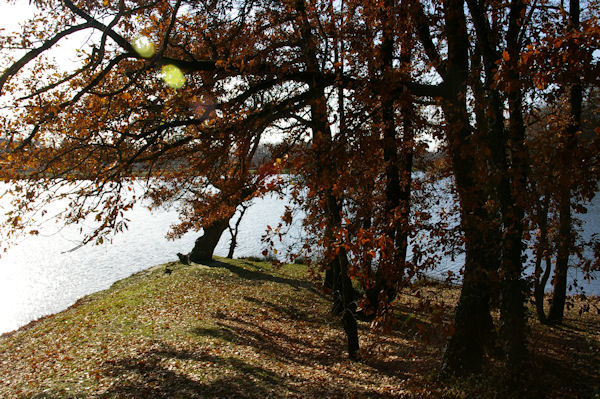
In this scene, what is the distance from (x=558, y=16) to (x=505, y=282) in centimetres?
643

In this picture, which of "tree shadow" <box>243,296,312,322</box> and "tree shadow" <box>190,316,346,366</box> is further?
"tree shadow" <box>243,296,312,322</box>

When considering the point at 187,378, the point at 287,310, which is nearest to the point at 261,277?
the point at 287,310

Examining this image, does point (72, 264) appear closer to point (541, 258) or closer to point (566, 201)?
point (541, 258)

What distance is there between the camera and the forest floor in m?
6.89

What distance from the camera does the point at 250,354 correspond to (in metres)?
9.28

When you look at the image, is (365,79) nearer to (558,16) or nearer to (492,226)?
(492,226)

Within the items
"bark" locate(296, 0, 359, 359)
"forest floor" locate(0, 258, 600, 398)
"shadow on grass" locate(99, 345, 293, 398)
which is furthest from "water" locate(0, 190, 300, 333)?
"bark" locate(296, 0, 359, 359)

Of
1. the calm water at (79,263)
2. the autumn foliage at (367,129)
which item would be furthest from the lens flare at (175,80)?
the calm water at (79,263)

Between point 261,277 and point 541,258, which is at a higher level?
point 541,258

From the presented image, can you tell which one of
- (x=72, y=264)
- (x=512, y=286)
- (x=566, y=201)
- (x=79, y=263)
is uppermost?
(x=566, y=201)

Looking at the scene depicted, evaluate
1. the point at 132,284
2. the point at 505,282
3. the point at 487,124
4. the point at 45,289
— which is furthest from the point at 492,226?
the point at 45,289

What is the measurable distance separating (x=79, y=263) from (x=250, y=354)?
74.0 ft

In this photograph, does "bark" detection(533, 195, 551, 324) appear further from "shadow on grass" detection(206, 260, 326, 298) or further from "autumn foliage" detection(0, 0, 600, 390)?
"shadow on grass" detection(206, 260, 326, 298)

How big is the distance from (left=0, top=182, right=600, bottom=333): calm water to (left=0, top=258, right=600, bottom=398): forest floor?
5529 millimetres
